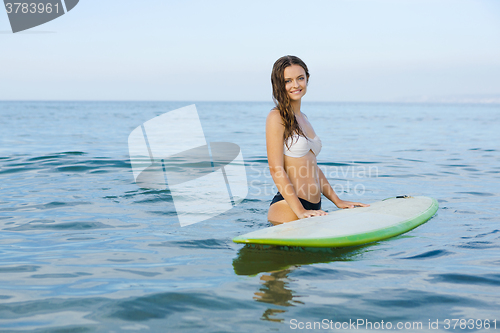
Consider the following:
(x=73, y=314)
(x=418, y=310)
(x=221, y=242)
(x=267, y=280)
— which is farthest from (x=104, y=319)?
(x=418, y=310)

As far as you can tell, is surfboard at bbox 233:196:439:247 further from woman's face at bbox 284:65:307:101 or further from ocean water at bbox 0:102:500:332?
woman's face at bbox 284:65:307:101

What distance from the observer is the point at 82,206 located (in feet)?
17.1

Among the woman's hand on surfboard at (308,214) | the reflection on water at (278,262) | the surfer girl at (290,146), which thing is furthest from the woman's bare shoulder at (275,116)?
the reflection on water at (278,262)

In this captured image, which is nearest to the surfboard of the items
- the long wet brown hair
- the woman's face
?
the long wet brown hair

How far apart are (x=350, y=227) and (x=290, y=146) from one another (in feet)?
3.05

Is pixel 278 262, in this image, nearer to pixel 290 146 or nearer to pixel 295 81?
pixel 290 146

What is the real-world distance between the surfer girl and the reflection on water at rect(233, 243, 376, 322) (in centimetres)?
50

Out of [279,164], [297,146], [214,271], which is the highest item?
[297,146]

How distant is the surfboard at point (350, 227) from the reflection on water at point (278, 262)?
96 mm

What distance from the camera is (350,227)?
3.86 metres

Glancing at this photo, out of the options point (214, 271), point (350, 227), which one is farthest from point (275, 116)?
point (214, 271)

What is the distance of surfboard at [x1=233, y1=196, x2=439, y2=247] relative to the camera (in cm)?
340

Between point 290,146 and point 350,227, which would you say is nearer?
point 350,227

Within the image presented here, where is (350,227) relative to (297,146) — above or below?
below
